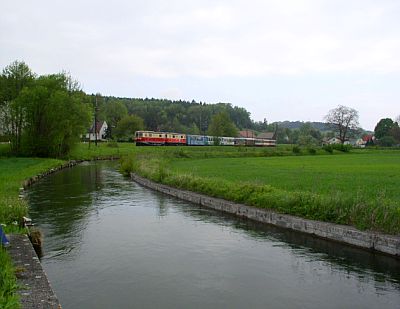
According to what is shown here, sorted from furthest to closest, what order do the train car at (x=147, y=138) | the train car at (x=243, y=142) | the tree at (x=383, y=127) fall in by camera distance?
1. the tree at (x=383, y=127)
2. the train car at (x=243, y=142)
3. the train car at (x=147, y=138)

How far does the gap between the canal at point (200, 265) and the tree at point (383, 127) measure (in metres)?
137

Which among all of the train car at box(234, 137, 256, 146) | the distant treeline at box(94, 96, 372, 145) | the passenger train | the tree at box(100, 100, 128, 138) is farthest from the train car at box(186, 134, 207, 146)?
the tree at box(100, 100, 128, 138)

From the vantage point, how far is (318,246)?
43.0 ft

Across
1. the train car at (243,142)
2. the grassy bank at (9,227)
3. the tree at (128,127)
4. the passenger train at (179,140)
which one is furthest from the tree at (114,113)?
the grassy bank at (9,227)

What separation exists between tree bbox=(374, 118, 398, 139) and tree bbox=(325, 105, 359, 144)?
26.8 metres

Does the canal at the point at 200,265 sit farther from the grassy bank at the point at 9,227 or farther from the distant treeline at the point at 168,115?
the distant treeline at the point at 168,115

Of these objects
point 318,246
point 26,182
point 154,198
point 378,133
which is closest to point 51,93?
point 26,182

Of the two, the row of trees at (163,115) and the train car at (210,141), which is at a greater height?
the row of trees at (163,115)

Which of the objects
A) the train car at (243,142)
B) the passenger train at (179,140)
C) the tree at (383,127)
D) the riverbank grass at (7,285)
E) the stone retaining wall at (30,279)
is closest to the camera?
the riverbank grass at (7,285)

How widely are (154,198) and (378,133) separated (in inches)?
5316

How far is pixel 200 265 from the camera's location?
36.3ft

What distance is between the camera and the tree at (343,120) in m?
117

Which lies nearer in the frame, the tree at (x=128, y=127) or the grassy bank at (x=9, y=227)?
the grassy bank at (x=9, y=227)

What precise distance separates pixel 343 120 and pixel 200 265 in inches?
4514
